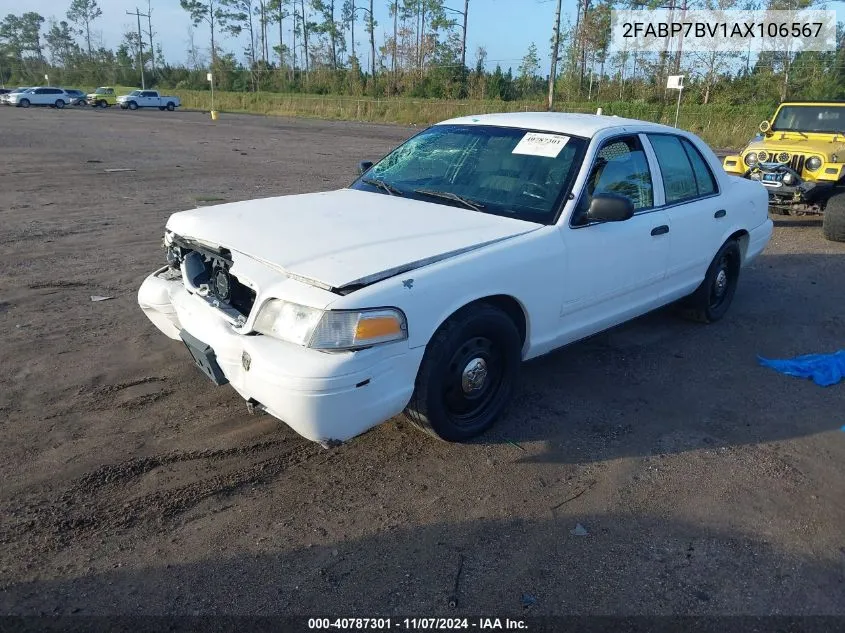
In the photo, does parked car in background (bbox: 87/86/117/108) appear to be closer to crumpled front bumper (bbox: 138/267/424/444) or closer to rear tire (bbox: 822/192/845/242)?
rear tire (bbox: 822/192/845/242)

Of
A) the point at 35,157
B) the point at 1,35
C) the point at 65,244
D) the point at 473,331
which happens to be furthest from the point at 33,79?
the point at 473,331

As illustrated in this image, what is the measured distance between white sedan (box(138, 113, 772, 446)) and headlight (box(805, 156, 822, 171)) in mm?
6067

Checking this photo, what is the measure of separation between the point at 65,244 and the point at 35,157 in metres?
11.0

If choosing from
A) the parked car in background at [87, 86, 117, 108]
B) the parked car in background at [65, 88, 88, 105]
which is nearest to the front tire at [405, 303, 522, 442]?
the parked car in background at [87, 86, 117, 108]

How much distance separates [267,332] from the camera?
2.99 m

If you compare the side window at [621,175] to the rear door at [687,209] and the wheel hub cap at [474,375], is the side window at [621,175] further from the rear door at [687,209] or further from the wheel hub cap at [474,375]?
the wheel hub cap at [474,375]

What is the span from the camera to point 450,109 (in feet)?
137

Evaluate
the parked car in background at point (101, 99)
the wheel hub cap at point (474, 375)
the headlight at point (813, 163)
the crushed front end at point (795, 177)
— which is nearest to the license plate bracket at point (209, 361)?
the wheel hub cap at point (474, 375)

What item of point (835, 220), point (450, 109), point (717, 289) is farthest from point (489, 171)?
point (450, 109)

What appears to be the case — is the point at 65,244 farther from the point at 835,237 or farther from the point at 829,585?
the point at 835,237

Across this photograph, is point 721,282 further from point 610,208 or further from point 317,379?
point 317,379

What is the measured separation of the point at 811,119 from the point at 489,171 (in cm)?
934

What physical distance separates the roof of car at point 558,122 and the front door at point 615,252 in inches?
5.4

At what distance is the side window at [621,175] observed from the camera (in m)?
4.01
